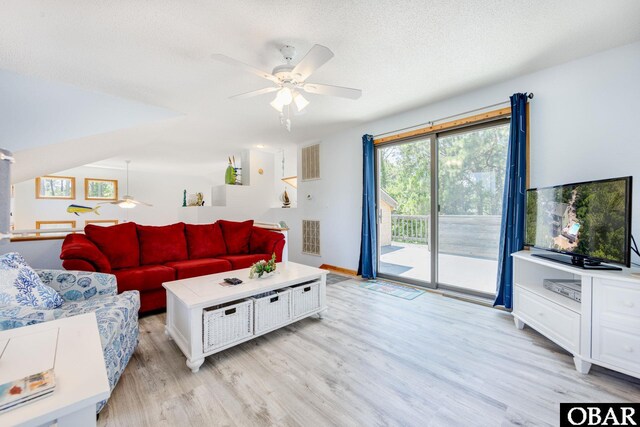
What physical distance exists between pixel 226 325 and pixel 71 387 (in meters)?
1.29

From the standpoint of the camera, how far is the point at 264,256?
3.75 meters

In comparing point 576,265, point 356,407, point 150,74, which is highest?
point 150,74

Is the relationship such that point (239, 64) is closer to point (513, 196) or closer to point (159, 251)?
point (159, 251)

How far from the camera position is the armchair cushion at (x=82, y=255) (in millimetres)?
2381

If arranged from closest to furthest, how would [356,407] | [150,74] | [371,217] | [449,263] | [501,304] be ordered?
[356,407] → [150,74] → [501,304] → [449,263] → [371,217]

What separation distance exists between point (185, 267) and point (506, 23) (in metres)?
3.66

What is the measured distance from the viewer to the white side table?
26.2 inches

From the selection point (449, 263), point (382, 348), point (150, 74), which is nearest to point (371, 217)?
point (449, 263)

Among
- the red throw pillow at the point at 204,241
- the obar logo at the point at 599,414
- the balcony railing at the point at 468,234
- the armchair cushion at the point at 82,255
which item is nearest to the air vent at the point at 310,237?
the red throw pillow at the point at 204,241

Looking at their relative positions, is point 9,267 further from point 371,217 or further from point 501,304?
point 501,304

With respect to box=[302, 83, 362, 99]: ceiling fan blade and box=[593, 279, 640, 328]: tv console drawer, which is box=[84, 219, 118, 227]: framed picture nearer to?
box=[302, 83, 362, 99]: ceiling fan blade

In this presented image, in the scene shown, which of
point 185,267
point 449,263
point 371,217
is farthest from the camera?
point 371,217

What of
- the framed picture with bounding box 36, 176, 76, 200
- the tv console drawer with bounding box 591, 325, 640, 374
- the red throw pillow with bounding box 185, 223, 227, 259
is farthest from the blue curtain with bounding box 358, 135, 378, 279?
the framed picture with bounding box 36, 176, 76, 200

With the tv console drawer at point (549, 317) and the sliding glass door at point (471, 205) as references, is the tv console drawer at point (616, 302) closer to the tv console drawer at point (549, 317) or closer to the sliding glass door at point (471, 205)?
the tv console drawer at point (549, 317)
